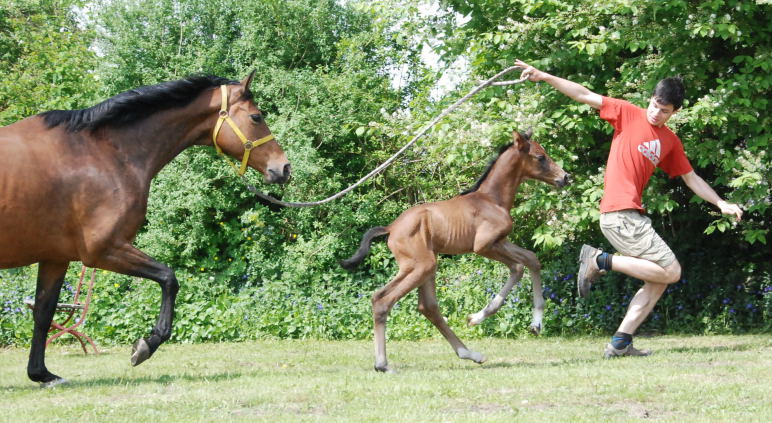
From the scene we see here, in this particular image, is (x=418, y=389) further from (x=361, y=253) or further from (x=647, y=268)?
(x=647, y=268)

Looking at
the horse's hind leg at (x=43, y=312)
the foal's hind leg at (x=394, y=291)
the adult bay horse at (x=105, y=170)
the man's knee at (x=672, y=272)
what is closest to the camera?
the adult bay horse at (x=105, y=170)

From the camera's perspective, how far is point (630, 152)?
7266 millimetres

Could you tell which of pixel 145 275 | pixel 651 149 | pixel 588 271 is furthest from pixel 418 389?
pixel 651 149

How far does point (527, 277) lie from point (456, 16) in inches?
155

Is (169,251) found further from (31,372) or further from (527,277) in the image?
(31,372)

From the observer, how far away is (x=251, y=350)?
33.3 ft

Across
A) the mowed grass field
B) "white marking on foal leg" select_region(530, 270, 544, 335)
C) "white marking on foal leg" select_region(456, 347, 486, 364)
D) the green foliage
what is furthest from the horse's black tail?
the green foliage

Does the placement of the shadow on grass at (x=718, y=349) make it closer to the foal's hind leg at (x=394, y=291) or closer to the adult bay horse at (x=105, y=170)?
the foal's hind leg at (x=394, y=291)

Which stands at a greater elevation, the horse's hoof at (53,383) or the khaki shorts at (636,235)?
the khaki shorts at (636,235)

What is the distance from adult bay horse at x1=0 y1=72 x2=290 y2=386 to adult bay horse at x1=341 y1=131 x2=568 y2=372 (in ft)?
4.44

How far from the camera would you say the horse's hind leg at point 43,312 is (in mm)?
6625

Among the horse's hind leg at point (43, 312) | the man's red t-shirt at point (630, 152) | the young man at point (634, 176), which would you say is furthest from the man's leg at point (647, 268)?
the horse's hind leg at point (43, 312)

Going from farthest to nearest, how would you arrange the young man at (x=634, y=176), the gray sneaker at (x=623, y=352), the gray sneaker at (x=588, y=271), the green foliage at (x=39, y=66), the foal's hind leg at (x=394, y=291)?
the green foliage at (x=39, y=66) → the gray sneaker at (x=623, y=352) → the gray sneaker at (x=588, y=271) → the young man at (x=634, y=176) → the foal's hind leg at (x=394, y=291)

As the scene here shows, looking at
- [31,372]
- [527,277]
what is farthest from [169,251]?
[31,372]
